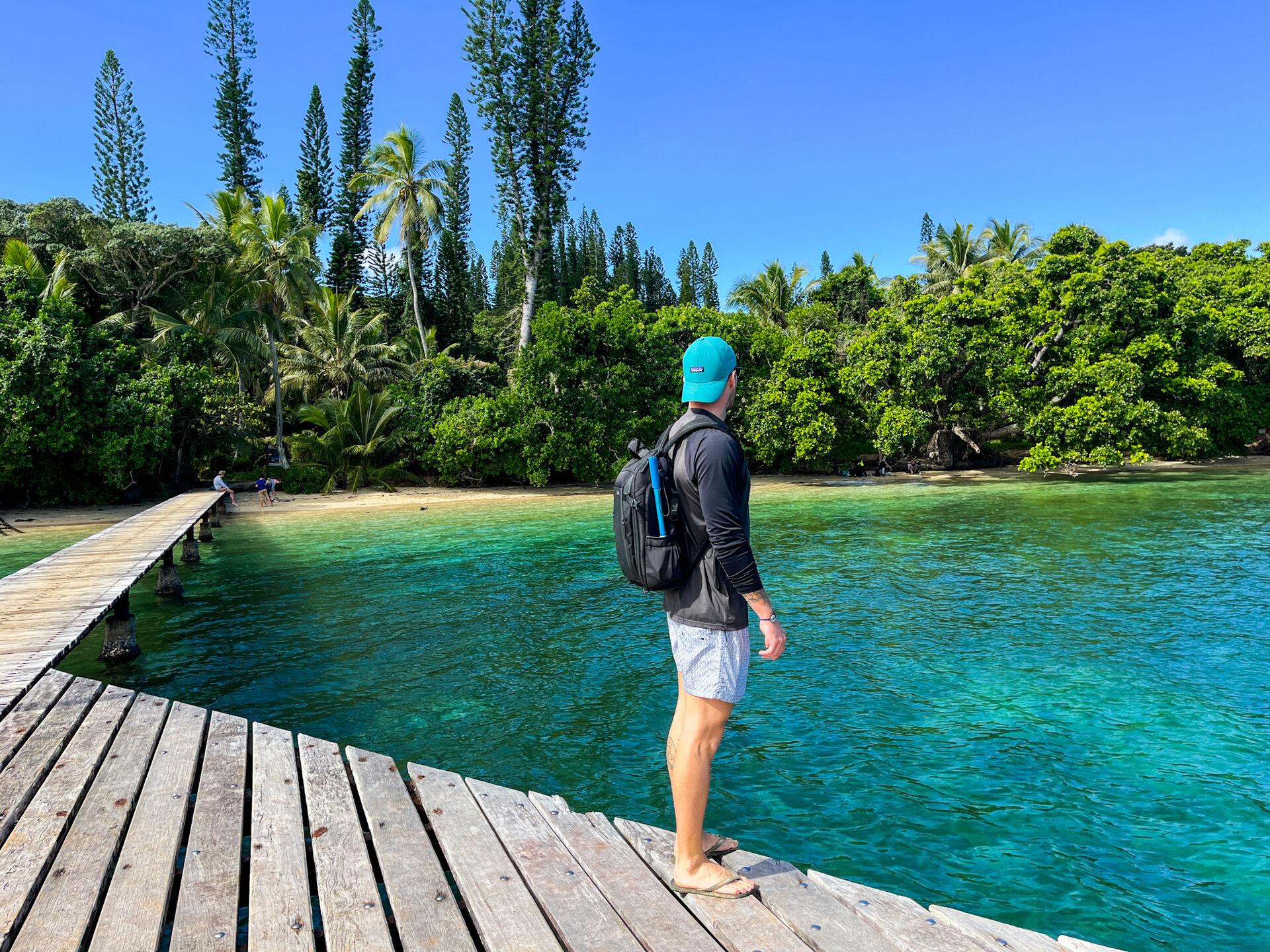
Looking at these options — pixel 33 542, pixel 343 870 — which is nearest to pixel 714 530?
pixel 343 870

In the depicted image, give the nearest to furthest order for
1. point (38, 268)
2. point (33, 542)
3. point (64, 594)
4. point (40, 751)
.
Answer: point (40, 751)
point (64, 594)
point (33, 542)
point (38, 268)

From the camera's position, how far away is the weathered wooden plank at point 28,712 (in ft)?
12.7

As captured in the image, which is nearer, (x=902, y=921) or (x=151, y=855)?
(x=902, y=921)

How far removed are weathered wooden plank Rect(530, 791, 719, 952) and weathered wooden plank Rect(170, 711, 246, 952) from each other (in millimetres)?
1073

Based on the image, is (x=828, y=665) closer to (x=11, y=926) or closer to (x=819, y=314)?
(x=11, y=926)

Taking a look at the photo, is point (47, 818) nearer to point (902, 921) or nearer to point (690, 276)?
point (902, 921)

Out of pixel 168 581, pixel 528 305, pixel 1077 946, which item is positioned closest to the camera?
pixel 1077 946

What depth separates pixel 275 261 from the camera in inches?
1123

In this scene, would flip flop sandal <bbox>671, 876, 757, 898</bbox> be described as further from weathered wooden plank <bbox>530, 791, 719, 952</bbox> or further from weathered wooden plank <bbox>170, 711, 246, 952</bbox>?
weathered wooden plank <bbox>170, 711, 246, 952</bbox>

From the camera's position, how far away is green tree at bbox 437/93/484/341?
40.8 meters

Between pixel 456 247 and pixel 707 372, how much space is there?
4357cm

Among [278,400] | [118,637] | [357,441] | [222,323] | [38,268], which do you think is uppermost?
[38,268]

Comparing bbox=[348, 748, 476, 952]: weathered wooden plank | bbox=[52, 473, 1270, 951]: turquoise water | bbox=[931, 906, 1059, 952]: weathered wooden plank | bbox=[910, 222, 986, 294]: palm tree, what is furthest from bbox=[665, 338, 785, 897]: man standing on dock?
bbox=[910, 222, 986, 294]: palm tree

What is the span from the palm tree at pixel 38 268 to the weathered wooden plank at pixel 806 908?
23.4 metres
